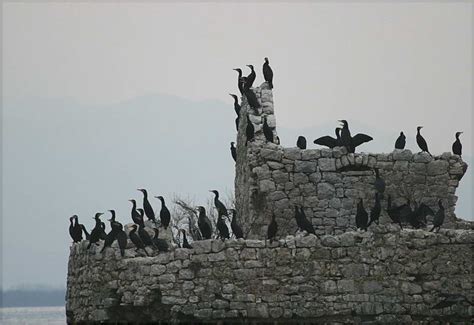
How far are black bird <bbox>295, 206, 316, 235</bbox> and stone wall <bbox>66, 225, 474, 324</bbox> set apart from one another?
594mm

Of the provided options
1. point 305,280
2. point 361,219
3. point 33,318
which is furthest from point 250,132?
point 33,318

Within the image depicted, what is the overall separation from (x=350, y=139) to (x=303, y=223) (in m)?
3.26

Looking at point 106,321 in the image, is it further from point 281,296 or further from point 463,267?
point 463,267

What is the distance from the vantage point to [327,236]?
90.9ft

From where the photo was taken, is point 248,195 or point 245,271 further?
point 248,195

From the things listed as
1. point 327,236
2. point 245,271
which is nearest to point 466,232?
point 327,236

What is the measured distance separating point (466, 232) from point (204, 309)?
5.39 m

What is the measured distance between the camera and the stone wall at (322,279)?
89.8 feet

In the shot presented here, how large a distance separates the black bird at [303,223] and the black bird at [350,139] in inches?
100

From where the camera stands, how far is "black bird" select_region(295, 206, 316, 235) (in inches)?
1110

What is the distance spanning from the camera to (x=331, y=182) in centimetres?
3058

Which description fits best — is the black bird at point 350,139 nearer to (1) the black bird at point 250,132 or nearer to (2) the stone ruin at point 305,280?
(1) the black bird at point 250,132

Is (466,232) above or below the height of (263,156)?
below

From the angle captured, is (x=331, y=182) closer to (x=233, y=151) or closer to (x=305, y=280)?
(x=305, y=280)
